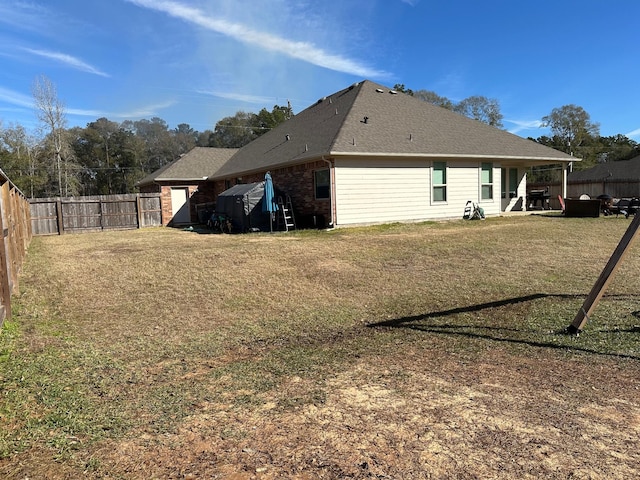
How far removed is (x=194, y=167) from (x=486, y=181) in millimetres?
16890

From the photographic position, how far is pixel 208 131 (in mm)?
71812

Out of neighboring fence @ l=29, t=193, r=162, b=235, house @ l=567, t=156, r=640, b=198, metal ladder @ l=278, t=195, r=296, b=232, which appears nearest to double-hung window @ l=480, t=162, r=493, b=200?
metal ladder @ l=278, t=195, r=296, b=232

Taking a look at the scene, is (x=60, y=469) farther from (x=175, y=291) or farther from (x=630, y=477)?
(x=175, y=291)

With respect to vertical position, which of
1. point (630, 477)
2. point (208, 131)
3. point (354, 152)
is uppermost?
point (208, 131)

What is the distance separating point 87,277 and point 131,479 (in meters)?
7.04

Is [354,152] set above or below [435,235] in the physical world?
above

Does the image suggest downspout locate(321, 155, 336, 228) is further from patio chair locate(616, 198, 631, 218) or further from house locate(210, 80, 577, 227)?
patio chair locate(616, 198, 631, 218)

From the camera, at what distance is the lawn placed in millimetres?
2594

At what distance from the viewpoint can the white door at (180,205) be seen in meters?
24.7

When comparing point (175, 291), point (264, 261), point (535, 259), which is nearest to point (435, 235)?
point (535, 259)

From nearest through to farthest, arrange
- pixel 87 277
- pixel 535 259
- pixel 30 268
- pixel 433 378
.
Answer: pixel 433 378 → pixel 87 277 → pixel 535 259 → pixel 30 268

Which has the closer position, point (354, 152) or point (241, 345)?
point (241, 345)

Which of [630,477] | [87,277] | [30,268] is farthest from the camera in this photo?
[30,268]

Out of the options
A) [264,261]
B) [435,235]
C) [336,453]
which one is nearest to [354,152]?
[435,235]
